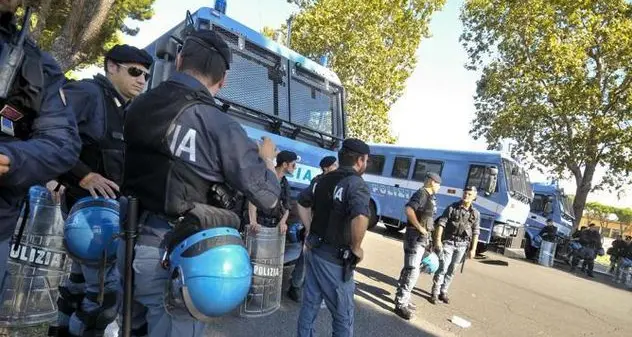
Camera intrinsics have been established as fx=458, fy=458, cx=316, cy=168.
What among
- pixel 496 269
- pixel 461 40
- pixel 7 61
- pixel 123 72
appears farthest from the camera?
pixel 461 40

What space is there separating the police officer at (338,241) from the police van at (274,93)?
1.45 m

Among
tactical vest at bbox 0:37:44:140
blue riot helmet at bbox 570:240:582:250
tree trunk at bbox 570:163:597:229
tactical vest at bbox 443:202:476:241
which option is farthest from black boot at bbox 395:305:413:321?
tree trunk at bbox 570:163:597:229

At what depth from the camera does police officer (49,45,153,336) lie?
2686 millimetres

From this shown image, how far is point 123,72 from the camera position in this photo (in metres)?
3.05

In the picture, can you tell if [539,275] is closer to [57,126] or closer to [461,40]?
[57,126]

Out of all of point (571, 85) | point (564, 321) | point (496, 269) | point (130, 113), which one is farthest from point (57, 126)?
point (571, 85)

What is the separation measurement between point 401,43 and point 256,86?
19417mm

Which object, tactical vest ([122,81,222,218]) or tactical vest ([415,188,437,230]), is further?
tactical vest ([415,188,437,230])

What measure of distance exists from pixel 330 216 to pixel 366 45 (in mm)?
18739

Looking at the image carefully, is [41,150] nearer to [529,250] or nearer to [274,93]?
[274,93]

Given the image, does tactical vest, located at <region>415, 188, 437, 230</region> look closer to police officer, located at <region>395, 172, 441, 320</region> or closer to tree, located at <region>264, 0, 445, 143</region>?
police officer, located at <region>395, 172, 441, 320</region>

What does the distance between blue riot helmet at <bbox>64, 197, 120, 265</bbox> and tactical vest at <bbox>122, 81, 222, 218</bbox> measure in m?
0.62

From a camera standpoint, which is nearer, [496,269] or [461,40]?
[496,269]

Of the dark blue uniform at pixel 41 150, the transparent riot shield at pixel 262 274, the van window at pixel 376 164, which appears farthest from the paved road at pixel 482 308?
the van window at pixel 376 164
